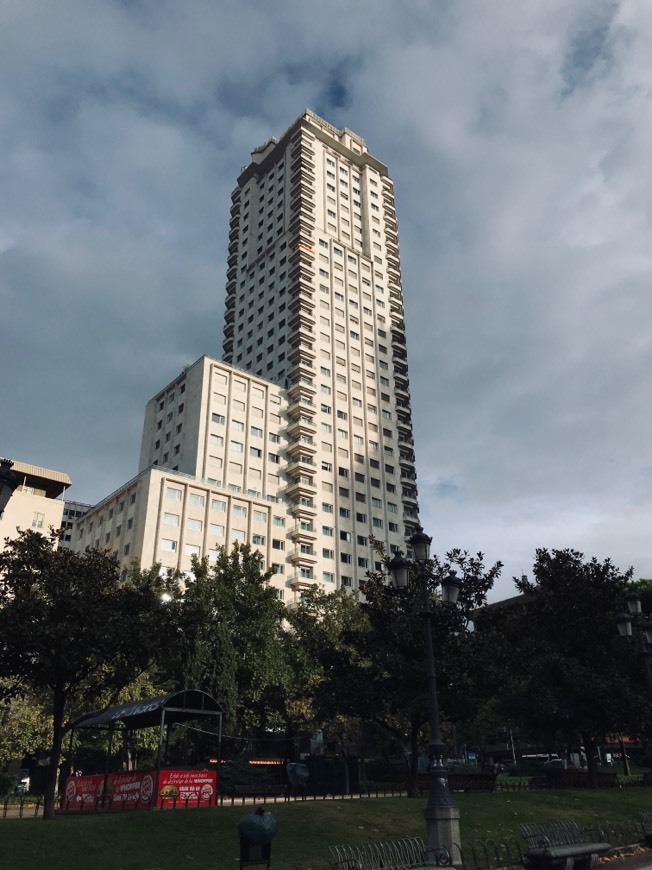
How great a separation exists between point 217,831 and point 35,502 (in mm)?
55180

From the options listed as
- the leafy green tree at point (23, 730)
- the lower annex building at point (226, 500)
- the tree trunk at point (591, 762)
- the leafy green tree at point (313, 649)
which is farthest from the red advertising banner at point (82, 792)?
the lower annex building at point (226, 500)

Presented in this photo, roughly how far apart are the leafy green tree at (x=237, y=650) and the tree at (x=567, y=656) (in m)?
14.7

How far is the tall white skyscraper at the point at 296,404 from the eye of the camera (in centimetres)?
7306

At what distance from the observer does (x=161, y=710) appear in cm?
2388

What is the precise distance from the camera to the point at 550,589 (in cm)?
Answer: 3534

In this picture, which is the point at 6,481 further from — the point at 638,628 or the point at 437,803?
the point at 638,628

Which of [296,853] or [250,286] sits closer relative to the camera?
[296,853]

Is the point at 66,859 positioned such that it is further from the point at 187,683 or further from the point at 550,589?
the point at 550,589

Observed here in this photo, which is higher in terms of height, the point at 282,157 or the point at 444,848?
the point at 282,157

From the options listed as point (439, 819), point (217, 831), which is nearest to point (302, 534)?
point (217, 831)

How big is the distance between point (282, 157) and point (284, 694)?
3854 inches

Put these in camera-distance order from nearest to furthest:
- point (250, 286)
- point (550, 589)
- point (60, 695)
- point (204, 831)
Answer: point (204, 831) → point (60, 695) → point (550, 589) → point (250, 286)

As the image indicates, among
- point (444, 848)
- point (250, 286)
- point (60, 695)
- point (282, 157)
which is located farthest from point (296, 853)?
point (282, 157)

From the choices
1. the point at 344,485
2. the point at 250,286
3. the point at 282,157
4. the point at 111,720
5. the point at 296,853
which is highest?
the point at 282,157
